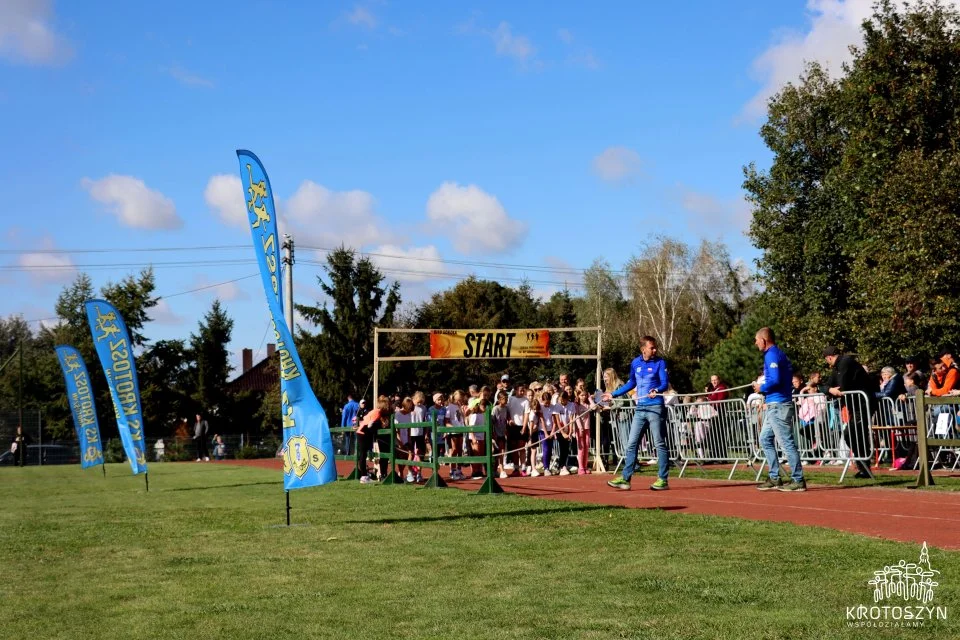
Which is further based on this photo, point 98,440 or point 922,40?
point 922,40

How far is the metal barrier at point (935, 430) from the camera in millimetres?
13516

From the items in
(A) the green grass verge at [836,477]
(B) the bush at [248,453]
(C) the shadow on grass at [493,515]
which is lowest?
(B) the bush at [248,453]

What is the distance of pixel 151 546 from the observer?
954 centimetres

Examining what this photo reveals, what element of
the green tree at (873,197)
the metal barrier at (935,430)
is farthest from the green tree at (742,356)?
the metal barrier at (935,430)

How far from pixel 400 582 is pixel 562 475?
13553 mm

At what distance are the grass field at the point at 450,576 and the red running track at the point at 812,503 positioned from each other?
0.83m

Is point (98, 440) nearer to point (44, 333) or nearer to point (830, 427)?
point (830, 427)

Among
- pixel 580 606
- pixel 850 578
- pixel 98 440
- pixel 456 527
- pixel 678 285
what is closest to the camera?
pixel 580 606

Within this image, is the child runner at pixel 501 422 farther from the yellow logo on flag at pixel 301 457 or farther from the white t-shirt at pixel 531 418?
the yellow logo on flag at pixel 301 457

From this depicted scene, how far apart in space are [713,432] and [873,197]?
14.7 metres

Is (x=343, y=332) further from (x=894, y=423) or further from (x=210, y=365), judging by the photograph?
(x=894, y=423)

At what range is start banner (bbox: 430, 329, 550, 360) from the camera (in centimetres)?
2328

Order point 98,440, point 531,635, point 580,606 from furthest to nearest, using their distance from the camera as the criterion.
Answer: point 98,440 < point 580,606 < point 531,635

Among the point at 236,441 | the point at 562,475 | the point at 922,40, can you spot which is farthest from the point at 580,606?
the point at 236,441
